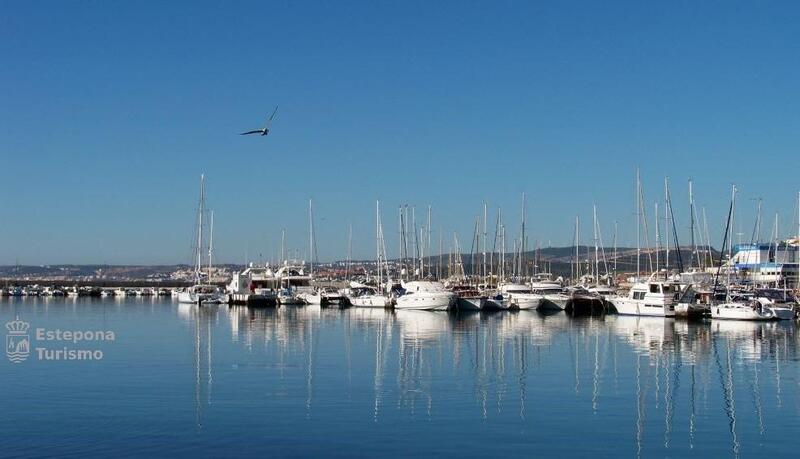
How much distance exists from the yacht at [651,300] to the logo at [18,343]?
43007mm

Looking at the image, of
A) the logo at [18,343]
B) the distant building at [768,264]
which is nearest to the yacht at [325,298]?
the logo at [18,343]

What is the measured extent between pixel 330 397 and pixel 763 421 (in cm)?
1145

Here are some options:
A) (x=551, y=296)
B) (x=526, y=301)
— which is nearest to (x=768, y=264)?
(x=551, y=296)

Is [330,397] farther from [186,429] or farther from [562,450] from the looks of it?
[562,450]

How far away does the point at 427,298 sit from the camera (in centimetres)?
8081

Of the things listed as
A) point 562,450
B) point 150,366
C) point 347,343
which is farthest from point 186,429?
point 347,343

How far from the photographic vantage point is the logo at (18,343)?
120 feet

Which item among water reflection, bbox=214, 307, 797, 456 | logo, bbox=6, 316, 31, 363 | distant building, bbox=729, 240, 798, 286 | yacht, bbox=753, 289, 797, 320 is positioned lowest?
water reflection, bbox=214, 307, 797, 456

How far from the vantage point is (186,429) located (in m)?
21.2

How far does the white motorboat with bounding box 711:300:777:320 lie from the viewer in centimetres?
6262

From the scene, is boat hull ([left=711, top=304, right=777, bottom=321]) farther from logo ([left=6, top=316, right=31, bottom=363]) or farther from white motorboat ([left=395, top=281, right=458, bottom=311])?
logo ([left=6, top=316, right=31, bottom=363])

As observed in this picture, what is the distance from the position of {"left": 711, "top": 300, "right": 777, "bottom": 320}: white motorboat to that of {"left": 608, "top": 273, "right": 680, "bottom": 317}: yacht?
11.8 feet

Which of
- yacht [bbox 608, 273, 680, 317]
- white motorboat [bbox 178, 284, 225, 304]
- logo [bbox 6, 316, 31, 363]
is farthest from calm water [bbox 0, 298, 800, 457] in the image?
white motorboat [bbox 178, 284, 225, 304]

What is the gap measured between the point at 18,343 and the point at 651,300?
44.4 meters
